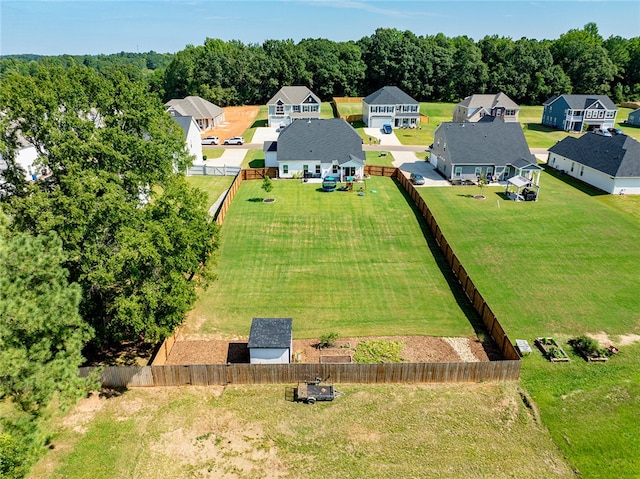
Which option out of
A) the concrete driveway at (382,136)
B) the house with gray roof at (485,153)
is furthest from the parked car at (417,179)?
the concrete driveway at (382,136)

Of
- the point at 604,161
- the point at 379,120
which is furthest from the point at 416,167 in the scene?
the point at 379,120

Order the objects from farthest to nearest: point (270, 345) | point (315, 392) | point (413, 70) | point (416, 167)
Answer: point (413, 70)
point (416, 167)
point (270, 345)
point (315, 392)

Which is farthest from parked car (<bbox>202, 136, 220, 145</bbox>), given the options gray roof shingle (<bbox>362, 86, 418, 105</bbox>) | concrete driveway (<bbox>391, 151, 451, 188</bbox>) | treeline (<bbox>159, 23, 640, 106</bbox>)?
treeline (<bbox>159, 23, 640, 106</bbox>)

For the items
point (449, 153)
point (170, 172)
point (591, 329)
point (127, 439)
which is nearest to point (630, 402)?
point (591, 329)

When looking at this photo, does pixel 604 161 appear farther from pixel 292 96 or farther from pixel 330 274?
pixel 292 96

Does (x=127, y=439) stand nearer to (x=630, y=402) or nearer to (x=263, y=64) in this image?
(x=630, y=402)

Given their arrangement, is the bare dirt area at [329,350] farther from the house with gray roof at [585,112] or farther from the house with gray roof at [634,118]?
the house with gray roof at [634,118]
